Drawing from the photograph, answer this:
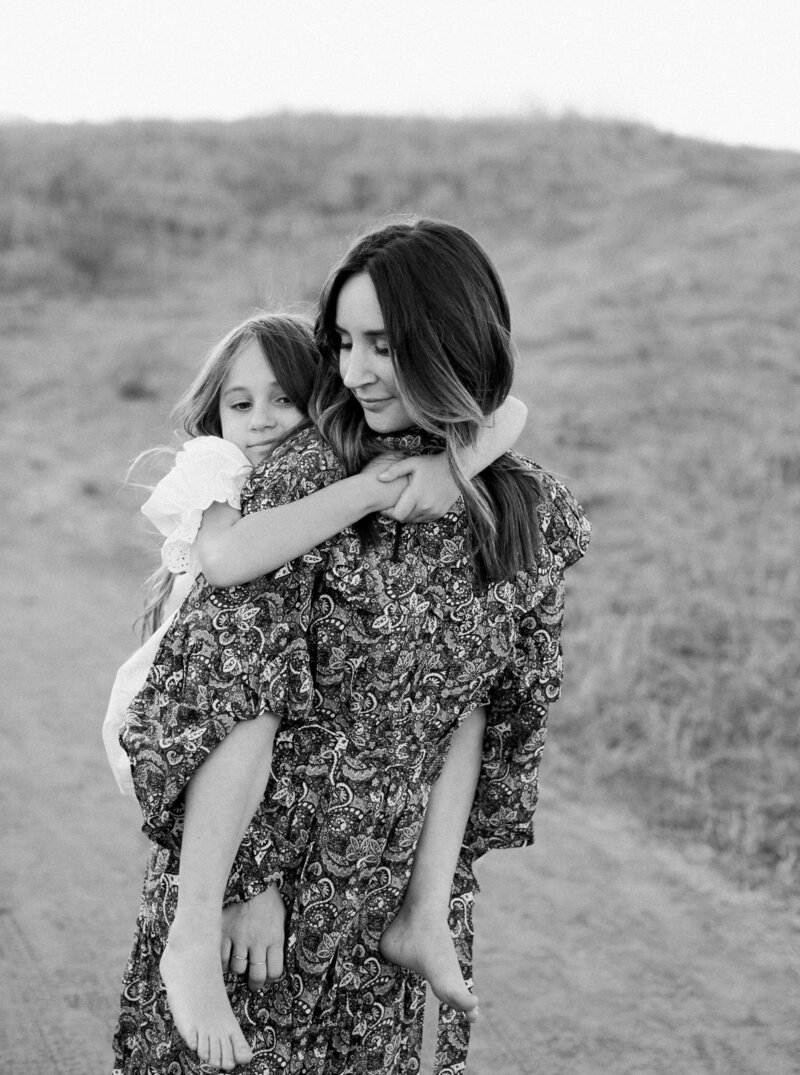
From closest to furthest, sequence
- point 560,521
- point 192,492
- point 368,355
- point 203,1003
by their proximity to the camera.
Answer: point 203,1003
point 368,355
point 192,492
point 560,521

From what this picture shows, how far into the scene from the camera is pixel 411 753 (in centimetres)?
201

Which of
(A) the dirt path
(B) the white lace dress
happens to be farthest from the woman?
(A) the dirt path

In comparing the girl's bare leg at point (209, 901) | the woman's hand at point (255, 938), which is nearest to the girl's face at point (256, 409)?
the girl's bare leg at point (209, 901)

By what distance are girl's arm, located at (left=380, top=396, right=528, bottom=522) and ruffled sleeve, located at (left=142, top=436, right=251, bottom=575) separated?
292mm

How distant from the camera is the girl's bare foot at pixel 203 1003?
1.80 meters

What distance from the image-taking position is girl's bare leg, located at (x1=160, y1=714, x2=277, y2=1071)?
1807 mm

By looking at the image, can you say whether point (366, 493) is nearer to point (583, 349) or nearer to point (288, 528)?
point (288, 528)

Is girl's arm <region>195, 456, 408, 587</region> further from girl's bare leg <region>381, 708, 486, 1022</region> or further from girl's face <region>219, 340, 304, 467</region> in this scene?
A: girl's bare leg <region>381, 708, 486, 1022</region>

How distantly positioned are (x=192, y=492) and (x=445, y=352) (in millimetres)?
500

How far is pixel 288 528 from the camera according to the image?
184 cm

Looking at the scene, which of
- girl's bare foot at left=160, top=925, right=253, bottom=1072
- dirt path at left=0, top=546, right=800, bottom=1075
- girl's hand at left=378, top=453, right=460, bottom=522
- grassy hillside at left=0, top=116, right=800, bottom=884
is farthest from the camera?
grassy hillside at left=0, top=116, right=800, bottom=884

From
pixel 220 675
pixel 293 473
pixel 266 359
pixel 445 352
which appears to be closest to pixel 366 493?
pixel 293 473

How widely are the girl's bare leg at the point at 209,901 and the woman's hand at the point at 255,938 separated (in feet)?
0.29

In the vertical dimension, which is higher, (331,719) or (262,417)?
(262,417)
